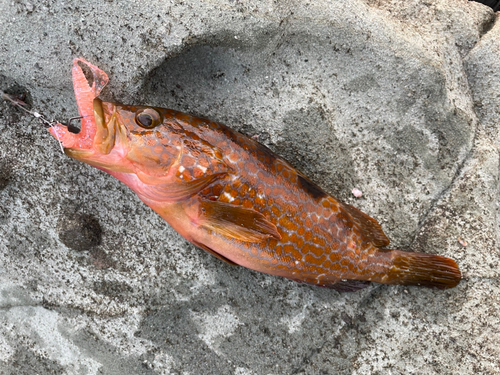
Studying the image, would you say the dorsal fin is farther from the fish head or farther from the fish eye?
the fish eye

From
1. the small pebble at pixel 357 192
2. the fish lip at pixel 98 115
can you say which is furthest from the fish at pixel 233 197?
the small pebble at pixel 357 192

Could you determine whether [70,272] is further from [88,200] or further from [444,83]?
[444,83]

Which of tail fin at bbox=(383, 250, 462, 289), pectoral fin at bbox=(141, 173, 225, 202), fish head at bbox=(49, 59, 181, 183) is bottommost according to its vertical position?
tail fin at bbox=(383, 250, 462, 289)

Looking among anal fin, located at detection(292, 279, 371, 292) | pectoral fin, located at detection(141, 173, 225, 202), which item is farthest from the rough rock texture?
pectoral fin, located at detection(141, 173, 225, 202)

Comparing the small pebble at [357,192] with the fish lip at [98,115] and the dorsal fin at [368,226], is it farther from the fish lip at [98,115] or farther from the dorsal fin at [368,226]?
the fish lip at [98,115]

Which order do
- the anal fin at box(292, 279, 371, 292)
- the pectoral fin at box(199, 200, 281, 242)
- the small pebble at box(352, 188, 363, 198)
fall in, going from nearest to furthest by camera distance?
the pectoral fin at box(199, 200, 281, 242), the anal fin at box(292, 279, 371, 292), the small pebble at box(352, 188, 363, 198)

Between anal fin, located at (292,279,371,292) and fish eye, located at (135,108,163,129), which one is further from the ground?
fish eye, located at (135,108,163,129)
